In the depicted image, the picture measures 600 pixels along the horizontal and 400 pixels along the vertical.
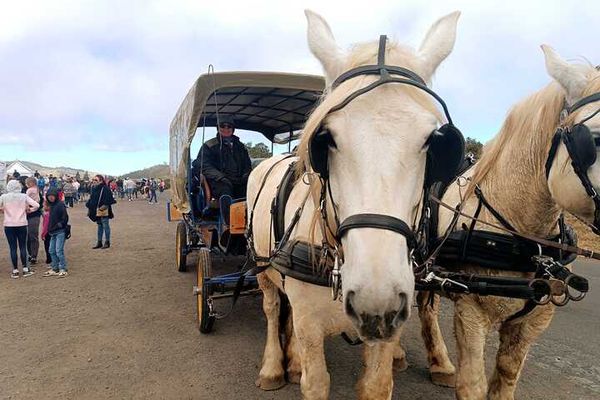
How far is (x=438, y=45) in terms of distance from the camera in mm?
1691

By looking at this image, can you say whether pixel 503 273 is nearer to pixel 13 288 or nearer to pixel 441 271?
pixel 441 271

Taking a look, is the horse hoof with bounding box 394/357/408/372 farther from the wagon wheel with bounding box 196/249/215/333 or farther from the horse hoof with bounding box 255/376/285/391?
the wagon wheel with bounding box 196/249/215/333

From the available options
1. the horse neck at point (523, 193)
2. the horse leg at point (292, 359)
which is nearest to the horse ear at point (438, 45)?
the horse neck at point (523, 193)

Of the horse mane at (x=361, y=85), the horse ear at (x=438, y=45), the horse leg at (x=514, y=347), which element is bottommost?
the horse leg at (x=514, y=347)

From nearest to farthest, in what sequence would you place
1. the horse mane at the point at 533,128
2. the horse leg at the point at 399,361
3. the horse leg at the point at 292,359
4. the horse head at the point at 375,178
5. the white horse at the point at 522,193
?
the horse head at the point at 375,178
the white horse at the point at 522,193
the horse mane at the point at 533,128
the horse leg at the point at 292,359
the horse leg at the point at 399,361

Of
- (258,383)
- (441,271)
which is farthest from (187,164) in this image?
(441,271)

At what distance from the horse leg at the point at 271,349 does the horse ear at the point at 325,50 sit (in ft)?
6.64

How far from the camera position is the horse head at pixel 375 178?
1.21m

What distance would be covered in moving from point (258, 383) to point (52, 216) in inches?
217

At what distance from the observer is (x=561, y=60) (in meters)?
1.94

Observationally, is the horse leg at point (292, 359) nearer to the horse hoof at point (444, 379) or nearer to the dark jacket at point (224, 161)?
the horse hoof at point (444, 379)

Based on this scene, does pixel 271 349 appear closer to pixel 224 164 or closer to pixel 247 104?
pixel 224 164

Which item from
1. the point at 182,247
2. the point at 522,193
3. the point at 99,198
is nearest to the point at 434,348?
the point at 522,193

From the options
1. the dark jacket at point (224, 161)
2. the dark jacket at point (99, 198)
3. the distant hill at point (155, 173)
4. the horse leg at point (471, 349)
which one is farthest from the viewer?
the distant hill at point (155, 173)
